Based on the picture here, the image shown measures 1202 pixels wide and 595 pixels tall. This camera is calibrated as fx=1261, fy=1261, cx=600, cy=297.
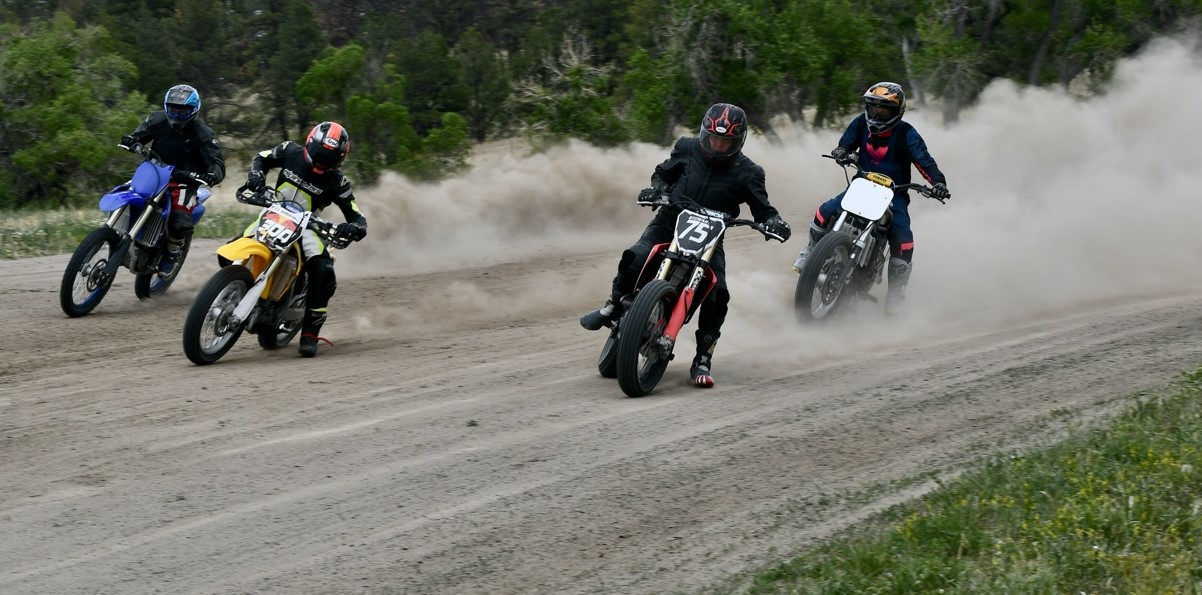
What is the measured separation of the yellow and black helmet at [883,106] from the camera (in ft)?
37.8

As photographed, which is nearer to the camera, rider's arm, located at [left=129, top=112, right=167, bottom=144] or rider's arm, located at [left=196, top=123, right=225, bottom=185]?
rider's arm, located at [left=129, top=112, right=167, bottom=144]

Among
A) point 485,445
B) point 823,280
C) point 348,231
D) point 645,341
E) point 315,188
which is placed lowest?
point 485,445

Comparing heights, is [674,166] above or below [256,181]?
below

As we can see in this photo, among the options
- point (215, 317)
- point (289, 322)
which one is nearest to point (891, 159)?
point (289, 322)

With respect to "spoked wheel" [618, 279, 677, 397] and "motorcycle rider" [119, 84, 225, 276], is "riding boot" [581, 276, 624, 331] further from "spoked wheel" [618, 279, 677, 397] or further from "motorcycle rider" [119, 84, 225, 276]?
"motorcycle rider" [119, 84, 225, 276]

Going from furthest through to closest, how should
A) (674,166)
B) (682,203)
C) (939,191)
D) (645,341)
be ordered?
(939,191) → (674,166) → (682,203) → (645,341)

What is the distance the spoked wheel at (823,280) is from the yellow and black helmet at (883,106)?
1170 mm

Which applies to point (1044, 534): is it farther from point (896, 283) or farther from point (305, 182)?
point (305, 182)

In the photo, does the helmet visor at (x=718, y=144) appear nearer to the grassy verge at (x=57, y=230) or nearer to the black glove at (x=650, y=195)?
the black glove at (x=650, y=195)

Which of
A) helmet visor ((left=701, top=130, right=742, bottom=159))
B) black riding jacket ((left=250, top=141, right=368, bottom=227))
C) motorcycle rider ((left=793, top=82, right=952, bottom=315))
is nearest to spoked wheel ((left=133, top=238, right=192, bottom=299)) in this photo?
black riding jacket ((left=250, top=141, right=368, bottom=227))

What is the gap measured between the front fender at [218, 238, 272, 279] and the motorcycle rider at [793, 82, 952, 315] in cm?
490

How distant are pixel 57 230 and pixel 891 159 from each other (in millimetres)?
13499

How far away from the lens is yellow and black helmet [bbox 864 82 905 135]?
1153 centimetres

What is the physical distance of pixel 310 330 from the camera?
10500 mm
